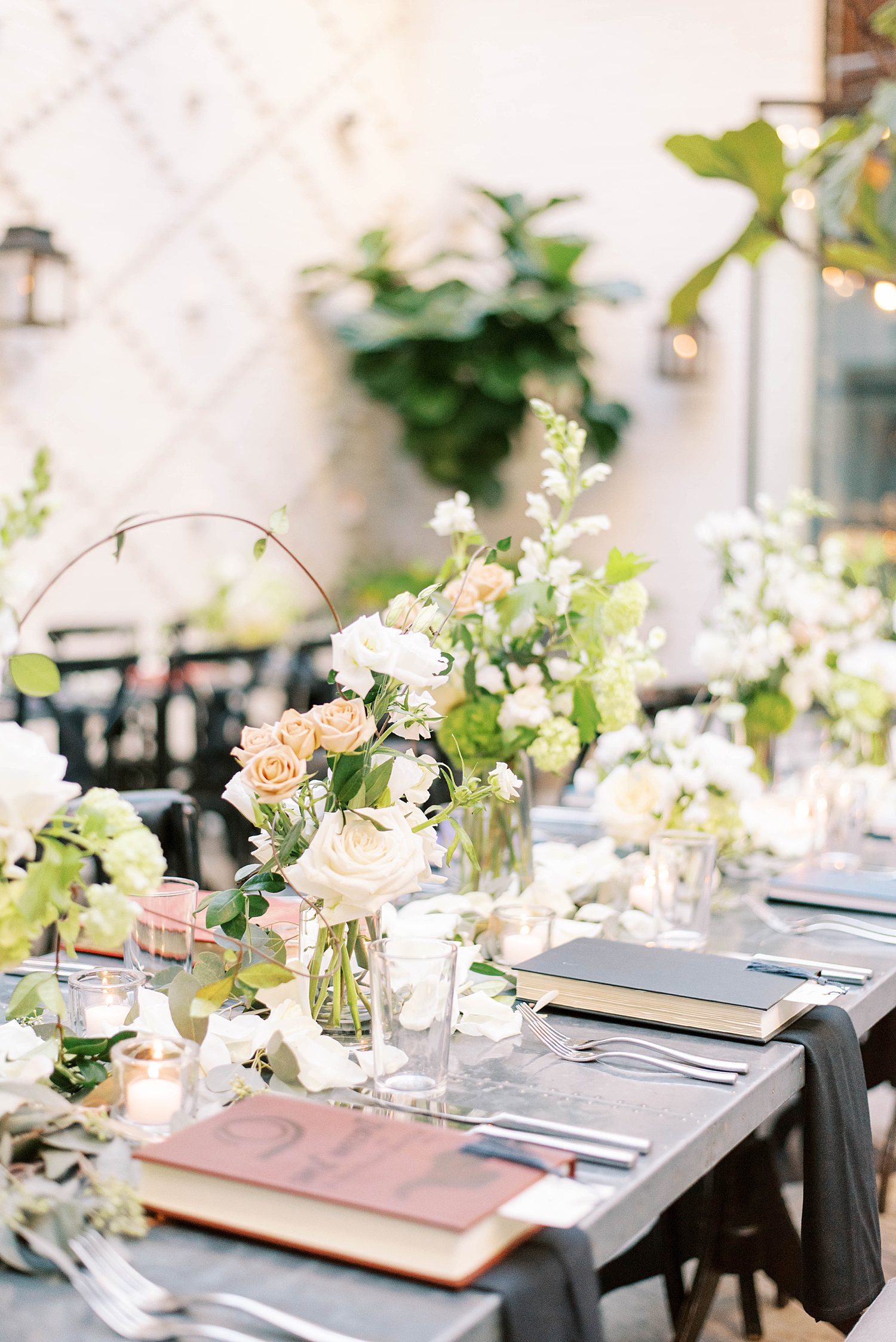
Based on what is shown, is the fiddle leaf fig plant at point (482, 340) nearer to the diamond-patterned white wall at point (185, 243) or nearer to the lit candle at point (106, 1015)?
the diamond-patterned white wall at point (185, 243)

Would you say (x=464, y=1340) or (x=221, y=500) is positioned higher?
(x=221, y=500)

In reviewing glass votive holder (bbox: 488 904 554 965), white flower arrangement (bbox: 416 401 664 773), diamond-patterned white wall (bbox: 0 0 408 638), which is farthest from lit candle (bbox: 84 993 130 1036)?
diamond-patterned white wall (bbox: 0 0 408 638)

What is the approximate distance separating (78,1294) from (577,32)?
753cm

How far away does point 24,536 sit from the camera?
947 millimetres

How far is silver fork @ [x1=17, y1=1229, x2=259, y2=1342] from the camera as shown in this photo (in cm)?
79

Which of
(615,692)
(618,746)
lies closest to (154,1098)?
(615,692)

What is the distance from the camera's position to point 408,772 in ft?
4.06

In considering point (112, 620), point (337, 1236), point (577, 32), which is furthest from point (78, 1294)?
point (577, 32)

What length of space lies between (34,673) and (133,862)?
0.17 meters

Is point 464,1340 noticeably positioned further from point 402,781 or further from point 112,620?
point 112,620

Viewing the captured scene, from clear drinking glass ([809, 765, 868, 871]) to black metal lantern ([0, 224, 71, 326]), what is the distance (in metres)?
4.00

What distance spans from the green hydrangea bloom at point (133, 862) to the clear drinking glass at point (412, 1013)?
26 centimetres

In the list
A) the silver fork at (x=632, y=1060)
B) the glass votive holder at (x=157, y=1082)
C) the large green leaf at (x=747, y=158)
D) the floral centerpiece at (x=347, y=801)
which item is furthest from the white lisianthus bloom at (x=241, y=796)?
the large green leaf at (x=747, y=158)

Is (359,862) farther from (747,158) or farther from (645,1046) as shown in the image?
(747,158)
